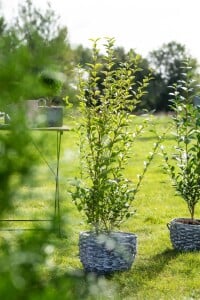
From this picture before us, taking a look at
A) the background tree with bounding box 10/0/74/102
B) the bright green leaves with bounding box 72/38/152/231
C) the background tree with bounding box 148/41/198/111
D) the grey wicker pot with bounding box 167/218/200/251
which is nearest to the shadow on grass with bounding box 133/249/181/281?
the grey wicker pot with bounding box 167/218/200/251

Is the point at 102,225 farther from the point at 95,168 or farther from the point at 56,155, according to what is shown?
the point at 56,155

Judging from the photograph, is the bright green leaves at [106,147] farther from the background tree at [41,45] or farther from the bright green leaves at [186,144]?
the background tree at [41,45]

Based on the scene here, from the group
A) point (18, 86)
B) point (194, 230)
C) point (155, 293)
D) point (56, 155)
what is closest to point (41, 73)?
point (18, 86)

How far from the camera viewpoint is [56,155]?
33.1 inches

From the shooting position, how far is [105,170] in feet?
15.6

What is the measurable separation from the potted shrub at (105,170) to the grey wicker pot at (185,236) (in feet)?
2.10

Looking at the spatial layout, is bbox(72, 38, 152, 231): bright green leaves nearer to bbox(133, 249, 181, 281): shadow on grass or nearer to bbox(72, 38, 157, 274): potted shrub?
bbox(72, 38, 157, 274): potted shrub

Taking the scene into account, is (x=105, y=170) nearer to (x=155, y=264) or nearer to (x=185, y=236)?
(x=155, y=264)

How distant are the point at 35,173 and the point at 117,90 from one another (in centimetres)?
412

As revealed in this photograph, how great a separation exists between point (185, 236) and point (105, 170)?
104 cm

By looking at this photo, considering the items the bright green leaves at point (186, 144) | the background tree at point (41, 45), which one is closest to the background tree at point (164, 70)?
the bright green leaves at point (186, 144)

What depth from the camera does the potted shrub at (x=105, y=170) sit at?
15.6 feet

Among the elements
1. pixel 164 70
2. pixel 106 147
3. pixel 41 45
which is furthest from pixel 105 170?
pixel 164 70

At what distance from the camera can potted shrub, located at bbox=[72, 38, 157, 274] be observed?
4750 mm
